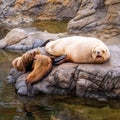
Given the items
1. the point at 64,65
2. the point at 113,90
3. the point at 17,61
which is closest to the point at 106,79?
the point at 113,90

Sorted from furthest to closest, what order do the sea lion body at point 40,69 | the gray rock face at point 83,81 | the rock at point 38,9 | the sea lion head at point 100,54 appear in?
the rock at point 38,9 → the sea lion body at point 40,69 → the sea lion head at point 100,54 → the gray rock face at point 83,81

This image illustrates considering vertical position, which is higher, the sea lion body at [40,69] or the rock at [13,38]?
the rock at [13,38]

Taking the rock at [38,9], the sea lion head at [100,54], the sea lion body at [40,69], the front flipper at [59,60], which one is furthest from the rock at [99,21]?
the rock at [38,9]

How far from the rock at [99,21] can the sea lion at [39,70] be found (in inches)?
158

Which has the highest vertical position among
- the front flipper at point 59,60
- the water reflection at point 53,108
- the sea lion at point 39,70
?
the front flipper at point 59,60

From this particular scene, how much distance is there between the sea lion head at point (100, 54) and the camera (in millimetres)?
10492

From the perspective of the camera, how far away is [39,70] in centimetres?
1070

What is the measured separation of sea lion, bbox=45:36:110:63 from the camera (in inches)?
418

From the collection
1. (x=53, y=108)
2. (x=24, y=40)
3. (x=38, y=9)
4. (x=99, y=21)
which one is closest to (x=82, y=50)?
(x=53, y=108)

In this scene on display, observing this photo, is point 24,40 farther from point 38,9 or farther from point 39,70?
point 38,9

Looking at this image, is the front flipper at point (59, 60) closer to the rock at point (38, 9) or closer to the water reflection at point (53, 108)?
the water reflection at point (53, 108)

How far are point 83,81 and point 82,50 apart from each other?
42.0 inches

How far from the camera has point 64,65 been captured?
1069 centimetres

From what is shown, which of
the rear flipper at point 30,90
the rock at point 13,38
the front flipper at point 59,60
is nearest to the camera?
the rear flipper at point 30,90
